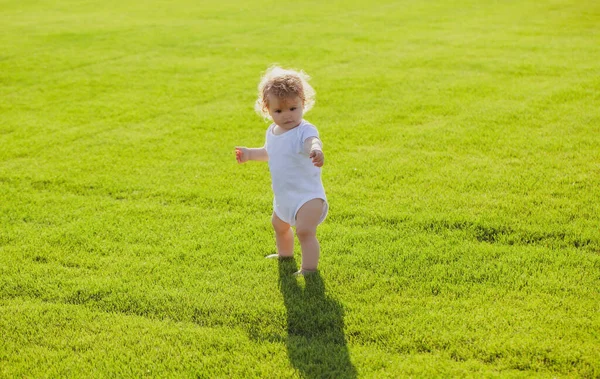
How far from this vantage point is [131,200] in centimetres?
612

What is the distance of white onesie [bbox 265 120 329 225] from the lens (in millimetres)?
4453

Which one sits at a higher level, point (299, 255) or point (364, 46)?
point (364, 46)

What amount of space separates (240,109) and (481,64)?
15.6ft

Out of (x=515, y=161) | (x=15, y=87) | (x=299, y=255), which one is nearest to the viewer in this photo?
(x=299, y=255)

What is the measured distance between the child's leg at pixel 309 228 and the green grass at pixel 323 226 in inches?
6.2

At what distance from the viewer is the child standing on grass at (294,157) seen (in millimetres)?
4410

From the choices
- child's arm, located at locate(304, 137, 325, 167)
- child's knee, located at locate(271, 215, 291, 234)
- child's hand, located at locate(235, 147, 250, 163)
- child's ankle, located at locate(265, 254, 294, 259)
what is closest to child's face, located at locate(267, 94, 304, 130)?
child's arm, located at locate(304, 137, 325, 167)

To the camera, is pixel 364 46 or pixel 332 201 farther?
pixel 364 46

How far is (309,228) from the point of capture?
4.52 metres

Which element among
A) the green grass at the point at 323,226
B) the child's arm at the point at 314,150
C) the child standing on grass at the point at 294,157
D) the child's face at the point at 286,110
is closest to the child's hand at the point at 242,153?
the child standing on grass at the point at 294,157

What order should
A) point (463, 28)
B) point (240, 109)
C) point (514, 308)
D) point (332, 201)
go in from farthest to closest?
point (463, 28) < point (240, 109) < point (332, 201) < point (514, 308)

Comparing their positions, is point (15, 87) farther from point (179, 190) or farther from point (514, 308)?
point (514, 308)

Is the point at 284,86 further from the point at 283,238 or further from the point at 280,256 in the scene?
the point at 280,256

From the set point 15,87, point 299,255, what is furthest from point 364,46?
point 299,255
